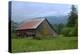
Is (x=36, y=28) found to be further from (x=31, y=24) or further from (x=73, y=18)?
(x=73, y=18)

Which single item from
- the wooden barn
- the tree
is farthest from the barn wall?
the tree

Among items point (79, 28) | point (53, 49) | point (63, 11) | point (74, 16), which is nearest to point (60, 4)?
point (63, 11)

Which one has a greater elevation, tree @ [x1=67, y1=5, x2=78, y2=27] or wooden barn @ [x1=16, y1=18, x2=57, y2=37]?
tree @ [x1=67, y1=5, x2=78, y2=27]

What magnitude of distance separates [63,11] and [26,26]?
1.89ft

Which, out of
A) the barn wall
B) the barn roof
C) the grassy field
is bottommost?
the grassy field

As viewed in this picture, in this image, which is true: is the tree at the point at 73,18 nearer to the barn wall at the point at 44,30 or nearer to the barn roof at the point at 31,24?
the barn wall at the point at 44,30

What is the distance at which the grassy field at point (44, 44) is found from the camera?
233 centimetres

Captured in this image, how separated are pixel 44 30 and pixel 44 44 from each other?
19 cm

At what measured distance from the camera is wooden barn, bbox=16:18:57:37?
2.36m

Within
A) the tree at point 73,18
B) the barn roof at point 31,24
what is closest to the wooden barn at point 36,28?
the barn roof at point 31,24

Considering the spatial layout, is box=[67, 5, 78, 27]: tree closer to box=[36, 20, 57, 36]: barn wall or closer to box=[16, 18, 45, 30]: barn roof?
box=[36, 20, 57, 36]: barn wall

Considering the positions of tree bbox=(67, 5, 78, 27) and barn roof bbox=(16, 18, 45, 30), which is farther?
tree bbox=(67, 5, 78, 27)

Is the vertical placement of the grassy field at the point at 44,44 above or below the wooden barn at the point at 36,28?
below

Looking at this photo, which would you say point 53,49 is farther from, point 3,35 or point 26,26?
point 3,35
